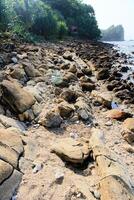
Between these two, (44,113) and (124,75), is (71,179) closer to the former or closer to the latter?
(44,113)

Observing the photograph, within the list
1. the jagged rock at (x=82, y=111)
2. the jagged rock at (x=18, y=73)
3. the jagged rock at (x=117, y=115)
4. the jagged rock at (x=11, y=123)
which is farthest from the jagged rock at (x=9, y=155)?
the jagged rock at (x=18, y=73)

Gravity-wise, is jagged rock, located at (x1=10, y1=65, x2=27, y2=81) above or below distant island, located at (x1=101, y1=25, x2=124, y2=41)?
above

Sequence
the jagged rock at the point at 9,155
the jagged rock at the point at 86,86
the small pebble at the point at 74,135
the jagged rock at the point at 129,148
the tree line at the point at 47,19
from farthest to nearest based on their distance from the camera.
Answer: the tree line at the point at 47,19 → the jagged rock at the point at 86,86 → the small pebble at the point at 74,135 → the jagged rock at the point at 129,148 → the jagged rock at the point at 9,155

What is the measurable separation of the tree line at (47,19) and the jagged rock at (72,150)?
1548cm

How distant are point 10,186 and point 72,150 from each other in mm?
1750

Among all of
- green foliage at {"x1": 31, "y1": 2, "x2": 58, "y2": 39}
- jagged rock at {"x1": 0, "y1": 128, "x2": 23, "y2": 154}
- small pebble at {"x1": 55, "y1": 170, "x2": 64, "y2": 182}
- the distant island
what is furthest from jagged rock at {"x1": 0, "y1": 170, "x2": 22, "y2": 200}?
the distant island

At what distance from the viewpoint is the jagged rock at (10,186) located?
4482mm

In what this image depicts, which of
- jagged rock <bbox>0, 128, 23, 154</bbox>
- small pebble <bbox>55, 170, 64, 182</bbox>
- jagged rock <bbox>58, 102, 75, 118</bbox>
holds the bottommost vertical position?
jagged rock <bbox>58, 102, 75, 118</bbox>

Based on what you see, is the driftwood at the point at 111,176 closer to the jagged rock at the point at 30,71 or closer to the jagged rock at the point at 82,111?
the jagged rock at the point at 82,111

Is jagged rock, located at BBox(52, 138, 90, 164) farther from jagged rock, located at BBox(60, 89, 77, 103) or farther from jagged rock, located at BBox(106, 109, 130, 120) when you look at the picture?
jagged rock, located at BBox(60, 89, 77, 103)

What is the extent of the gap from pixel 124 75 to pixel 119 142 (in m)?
11.7

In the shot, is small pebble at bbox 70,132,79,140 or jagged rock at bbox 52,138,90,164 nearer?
jagged rock at bbox 52,138,90,164

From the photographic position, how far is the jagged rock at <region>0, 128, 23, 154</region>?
18.7 ft

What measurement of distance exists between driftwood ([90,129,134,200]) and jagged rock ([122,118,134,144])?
1602 millimetres
